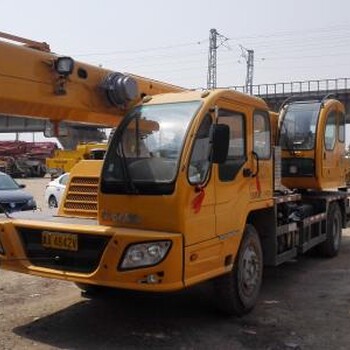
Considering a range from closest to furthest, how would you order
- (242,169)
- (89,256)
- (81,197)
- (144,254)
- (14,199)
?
(144,254)
(89,256)
(242,169)
(81,197)
(14,199)

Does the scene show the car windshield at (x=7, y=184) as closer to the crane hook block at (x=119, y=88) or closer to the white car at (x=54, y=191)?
the white car at (x=54, y=191)

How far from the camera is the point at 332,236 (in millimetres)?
11477

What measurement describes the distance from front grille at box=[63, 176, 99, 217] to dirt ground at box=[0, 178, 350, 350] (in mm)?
1206

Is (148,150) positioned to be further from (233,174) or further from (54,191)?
(54,191)

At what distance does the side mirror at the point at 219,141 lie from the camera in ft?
21.4

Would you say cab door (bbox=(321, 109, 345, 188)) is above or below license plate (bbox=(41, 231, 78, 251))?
above

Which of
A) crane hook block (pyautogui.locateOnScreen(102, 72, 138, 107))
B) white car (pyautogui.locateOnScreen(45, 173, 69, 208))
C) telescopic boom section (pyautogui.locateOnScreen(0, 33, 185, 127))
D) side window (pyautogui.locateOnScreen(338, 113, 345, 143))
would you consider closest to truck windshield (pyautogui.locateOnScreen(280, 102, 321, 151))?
side window (pyautogui.locateOnScreen(338, 113, 345, 143))

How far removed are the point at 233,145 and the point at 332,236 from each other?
4.97 m

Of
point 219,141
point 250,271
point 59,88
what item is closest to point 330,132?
point 250,271

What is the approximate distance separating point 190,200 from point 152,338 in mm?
1497

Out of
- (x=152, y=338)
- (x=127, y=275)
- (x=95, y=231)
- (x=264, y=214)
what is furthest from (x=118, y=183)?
(x=264, y=214)

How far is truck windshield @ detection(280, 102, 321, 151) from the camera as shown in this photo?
436 inches

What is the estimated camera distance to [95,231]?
636 centimetres

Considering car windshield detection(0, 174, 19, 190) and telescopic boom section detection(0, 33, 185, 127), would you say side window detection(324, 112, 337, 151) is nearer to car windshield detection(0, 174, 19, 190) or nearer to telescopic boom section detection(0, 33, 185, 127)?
telescopic boom section detection(0, 33, 185, 127)
